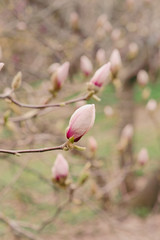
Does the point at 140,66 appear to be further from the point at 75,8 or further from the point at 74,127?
the point at 74,127

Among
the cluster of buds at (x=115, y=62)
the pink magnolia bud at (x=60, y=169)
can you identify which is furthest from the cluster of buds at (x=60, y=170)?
the cluster of buds at (x=115, y=62)

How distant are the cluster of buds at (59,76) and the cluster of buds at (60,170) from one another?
0.32 meters

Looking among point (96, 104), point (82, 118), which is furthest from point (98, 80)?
point (96, 104)

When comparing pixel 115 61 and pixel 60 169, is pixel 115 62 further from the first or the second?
pixel 60 169

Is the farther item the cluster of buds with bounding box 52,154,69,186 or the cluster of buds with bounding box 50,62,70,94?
the cluster of buds with bounding box 50,62,70,94

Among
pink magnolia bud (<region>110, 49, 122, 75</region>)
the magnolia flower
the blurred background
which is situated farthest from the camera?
the blurred background

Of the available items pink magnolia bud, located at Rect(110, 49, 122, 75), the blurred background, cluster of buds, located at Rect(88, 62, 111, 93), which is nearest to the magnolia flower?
cluster of buds, located at Rect(88, 62, 111, 93)

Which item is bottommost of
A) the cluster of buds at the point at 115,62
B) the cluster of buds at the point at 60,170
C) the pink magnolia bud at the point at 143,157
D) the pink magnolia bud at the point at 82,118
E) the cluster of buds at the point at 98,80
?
the pink magnolia bud at the point at 143,157

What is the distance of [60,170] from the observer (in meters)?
1.34

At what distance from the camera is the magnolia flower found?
143 cm

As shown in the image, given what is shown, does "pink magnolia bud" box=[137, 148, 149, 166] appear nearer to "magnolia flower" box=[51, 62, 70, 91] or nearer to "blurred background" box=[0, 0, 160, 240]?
"magnolia flower" box=[51, 62, 70, 91]

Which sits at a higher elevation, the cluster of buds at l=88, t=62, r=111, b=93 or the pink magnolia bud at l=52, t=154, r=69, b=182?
the cluster of buds at l=88, t=62, r=111, b=93

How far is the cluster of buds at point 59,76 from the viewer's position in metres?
1.43

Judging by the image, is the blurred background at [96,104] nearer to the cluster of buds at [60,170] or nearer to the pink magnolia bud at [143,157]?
the pink magnolia bud at [143,157]
